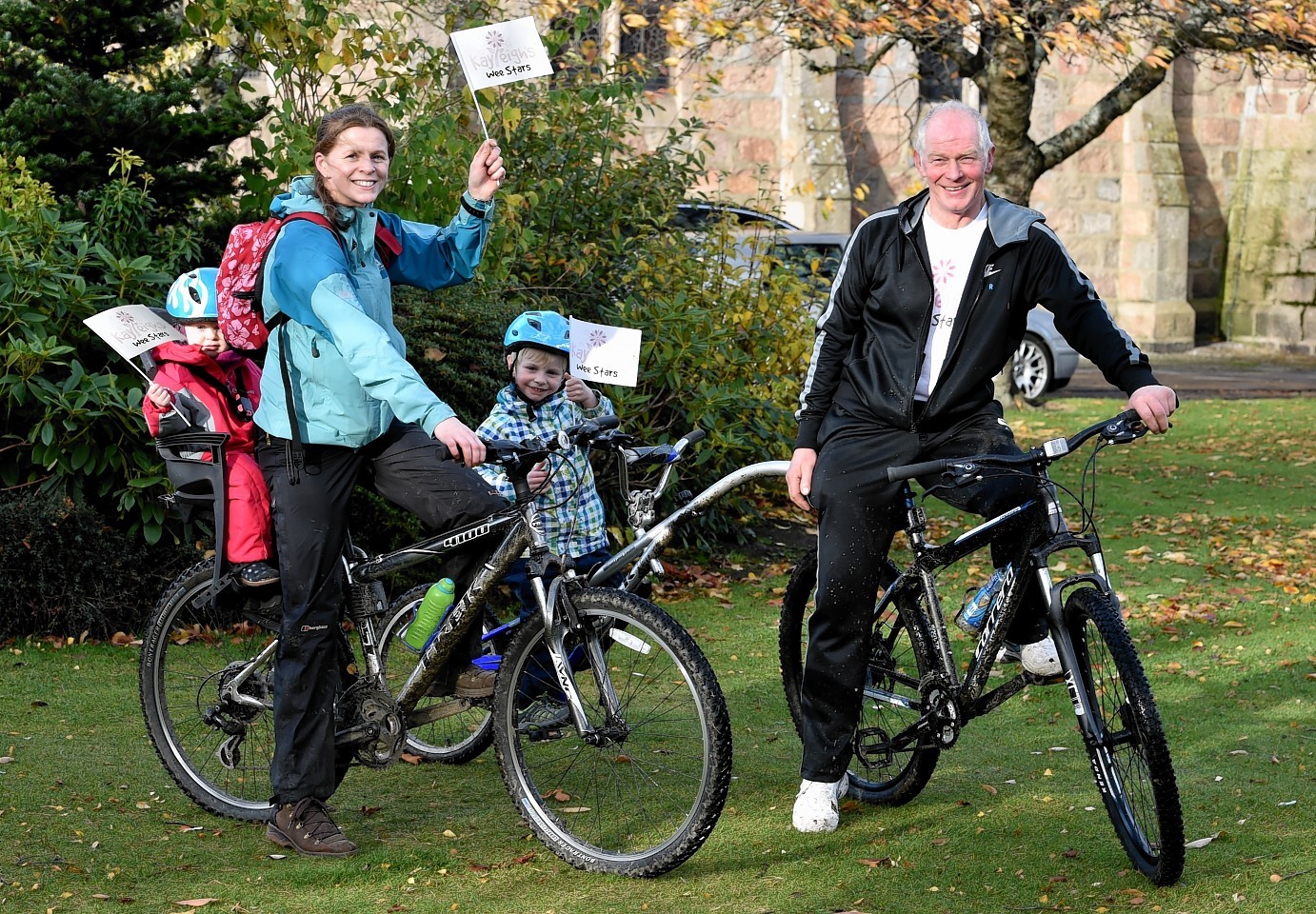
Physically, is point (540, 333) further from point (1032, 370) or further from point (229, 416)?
point (1032, 370)

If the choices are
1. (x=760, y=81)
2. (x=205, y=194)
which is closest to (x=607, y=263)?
(x=205, y=194)

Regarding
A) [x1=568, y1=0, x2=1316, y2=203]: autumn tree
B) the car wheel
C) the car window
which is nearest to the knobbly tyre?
the car window

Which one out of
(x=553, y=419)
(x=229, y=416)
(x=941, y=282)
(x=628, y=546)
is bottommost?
(x=628, y=546)

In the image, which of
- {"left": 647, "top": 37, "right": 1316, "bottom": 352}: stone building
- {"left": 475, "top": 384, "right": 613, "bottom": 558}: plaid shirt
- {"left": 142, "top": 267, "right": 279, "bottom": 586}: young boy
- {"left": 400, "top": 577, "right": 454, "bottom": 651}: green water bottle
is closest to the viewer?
{"left": 400, "top": 577, "right": 454, "bottom": 651}: green water bottle

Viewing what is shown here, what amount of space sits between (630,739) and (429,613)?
0.70 meters

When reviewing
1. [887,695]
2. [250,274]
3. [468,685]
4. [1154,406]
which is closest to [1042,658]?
[887,695]

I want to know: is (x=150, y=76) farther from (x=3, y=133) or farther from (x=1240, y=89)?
(x=1240, y=89)

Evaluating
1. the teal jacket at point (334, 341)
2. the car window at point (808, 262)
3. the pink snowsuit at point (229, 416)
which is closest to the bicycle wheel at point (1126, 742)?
the teal jacket at point (334, 341)

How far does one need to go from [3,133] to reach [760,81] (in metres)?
15.1

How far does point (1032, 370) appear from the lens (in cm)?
1714

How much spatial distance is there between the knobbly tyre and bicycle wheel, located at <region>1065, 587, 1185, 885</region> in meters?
0.95

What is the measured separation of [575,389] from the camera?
5562 millimetres

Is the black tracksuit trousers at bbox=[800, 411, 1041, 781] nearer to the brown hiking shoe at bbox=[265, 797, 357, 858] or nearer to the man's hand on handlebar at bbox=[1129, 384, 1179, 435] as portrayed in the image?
the man's hand on handlebar at bbox=[1129, 384, 1179, 435]

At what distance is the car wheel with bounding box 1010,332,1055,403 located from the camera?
16969 mm
